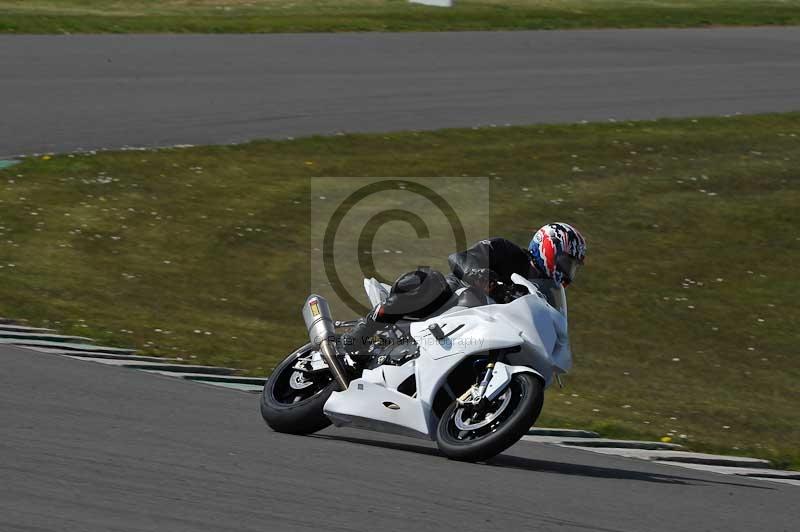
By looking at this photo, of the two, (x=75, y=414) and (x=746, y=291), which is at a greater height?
(x=75, y=414)

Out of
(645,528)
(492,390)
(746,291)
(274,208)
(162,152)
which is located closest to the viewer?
(645,528)

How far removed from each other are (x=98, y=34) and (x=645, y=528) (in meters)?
19.1

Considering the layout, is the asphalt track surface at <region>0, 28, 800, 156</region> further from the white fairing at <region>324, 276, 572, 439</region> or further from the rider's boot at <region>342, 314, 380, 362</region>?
the white fairing at <region>324, 276, 572, 439</region>

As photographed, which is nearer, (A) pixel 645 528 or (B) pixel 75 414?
(A) pixel 645 528

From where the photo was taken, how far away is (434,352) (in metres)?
7.81

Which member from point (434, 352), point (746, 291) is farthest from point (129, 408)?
point (746, 291)

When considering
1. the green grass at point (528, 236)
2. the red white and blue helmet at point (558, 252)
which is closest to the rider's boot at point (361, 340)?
the red white and blue helmet at point (558, 252)

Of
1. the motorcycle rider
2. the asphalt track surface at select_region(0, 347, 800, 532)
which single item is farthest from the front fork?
the motorcycle rider

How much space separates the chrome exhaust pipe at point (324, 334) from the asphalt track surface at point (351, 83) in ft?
29.3

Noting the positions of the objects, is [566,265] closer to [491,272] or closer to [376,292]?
[491,272]

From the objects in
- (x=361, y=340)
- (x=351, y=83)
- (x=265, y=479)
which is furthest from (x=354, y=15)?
(x=265, y=479)

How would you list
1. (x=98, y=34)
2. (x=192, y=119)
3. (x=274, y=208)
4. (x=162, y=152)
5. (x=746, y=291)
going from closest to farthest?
(x=746, y=291) < (x=274, y=208) < (x=162, y=152) < (x=192, y=119) < (x=98, y=34)

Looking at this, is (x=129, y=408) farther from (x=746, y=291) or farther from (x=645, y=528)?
(x=746, y=291)

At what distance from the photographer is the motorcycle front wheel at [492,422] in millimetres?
7215
